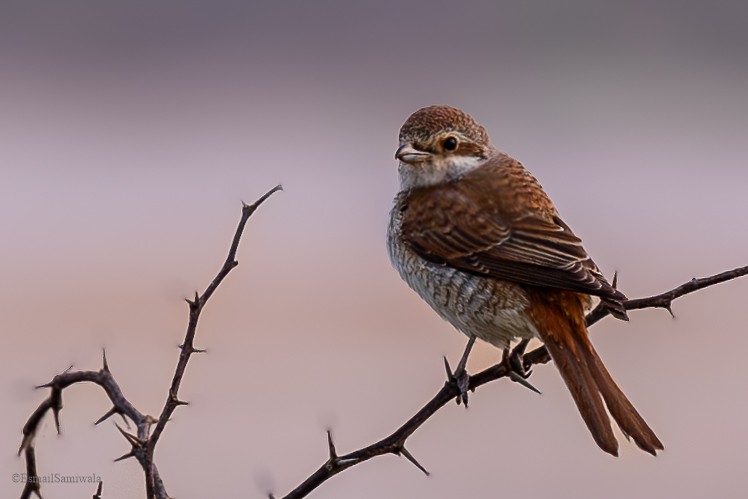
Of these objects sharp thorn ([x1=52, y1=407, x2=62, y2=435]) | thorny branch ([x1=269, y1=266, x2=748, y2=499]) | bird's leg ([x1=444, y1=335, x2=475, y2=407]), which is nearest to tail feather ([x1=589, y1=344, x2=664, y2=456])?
thorny branch ([x1=269, y1=266, x2=748, y2=499])

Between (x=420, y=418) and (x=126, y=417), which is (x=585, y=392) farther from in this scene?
(x=126, y=417)

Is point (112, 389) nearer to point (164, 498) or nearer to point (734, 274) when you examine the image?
point (164, 498)

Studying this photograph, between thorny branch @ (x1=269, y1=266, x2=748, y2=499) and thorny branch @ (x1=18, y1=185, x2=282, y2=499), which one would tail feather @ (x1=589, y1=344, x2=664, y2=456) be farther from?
thorny branch @ (x1=18, y1=185, x2=282, y2=499)

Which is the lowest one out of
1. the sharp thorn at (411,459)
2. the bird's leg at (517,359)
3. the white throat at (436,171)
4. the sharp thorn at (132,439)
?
the sharp thorn at (411,459)

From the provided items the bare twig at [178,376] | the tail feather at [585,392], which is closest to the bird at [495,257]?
the tail feather at [585,392]

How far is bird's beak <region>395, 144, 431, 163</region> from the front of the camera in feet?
11.7

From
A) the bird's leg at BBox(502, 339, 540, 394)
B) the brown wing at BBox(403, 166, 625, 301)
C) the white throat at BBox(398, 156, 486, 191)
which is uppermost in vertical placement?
the white throat at BBox(398, 156, 486, 191)

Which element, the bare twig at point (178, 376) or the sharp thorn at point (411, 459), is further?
the sharp thorn at point (411, 459)

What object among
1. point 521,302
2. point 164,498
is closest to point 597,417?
point 521,302

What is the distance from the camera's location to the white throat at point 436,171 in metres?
3.68

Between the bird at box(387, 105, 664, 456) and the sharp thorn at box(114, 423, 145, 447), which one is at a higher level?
the bird at box(387, 105, 664, 456)

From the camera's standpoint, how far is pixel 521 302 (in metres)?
3.09

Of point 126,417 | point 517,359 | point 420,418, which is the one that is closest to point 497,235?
point 517,359

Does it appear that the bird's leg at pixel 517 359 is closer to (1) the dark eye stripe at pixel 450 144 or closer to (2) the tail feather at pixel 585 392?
(2) the tail feather at pixel 585 392
